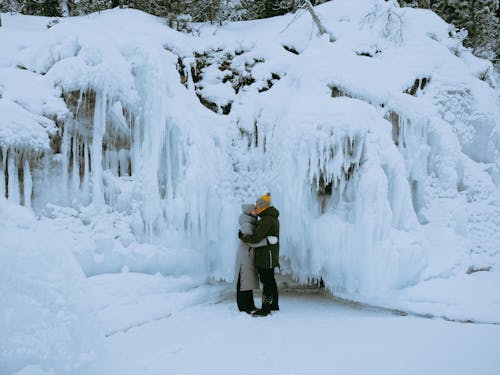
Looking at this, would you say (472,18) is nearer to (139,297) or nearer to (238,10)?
(238,10)

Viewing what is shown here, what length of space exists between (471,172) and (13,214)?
6.21 metres

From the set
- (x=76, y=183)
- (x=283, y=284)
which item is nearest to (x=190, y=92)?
(x=76, y=183)

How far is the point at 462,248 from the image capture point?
563 cm

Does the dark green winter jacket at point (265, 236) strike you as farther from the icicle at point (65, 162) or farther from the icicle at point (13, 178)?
the icicle at point (13, 178)

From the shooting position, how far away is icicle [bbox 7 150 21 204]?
15.7 ft

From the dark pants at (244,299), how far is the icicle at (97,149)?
216 centimetres

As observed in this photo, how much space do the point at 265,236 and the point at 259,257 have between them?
0.26 meters

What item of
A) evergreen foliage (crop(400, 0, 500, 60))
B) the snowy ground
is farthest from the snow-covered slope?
evergreen foliage (crop(400, 0, 500, 60))

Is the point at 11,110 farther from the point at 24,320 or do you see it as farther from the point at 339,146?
the point at 339,146

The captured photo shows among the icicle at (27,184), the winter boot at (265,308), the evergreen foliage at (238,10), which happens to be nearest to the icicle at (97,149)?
the icicle at (27,184)

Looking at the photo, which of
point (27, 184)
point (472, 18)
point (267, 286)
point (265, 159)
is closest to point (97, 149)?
point (27, 184)

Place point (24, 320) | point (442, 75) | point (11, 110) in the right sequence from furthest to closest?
point (442, 75), point (11, 110), point (24, 320)

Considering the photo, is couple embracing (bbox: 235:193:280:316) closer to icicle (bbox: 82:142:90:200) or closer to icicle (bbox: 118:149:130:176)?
icicle (bbox: 118:149:130:176)

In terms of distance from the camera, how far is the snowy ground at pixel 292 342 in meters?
3.22
